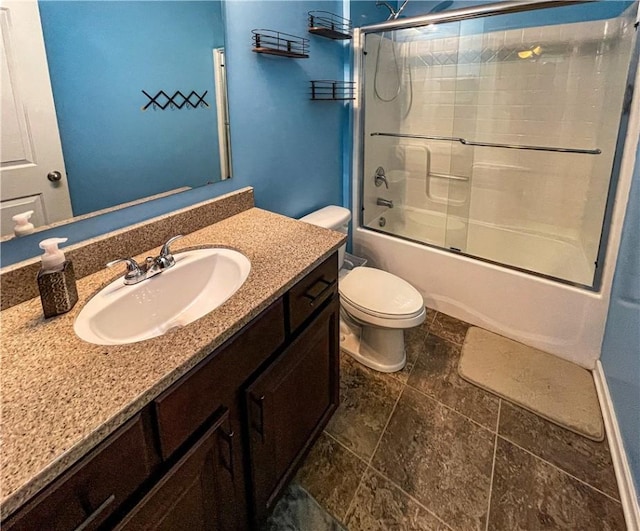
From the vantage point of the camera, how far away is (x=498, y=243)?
8.19 ft

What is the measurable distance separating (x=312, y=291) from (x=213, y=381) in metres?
0.45

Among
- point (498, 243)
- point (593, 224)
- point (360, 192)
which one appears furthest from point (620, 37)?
point (360, 192)

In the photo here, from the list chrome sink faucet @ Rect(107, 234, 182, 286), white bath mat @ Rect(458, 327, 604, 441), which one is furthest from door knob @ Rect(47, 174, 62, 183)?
white bath mat @ Rect(458, 327, 604, 441)

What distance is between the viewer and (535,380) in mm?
1949

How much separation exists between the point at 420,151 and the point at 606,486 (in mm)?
2077

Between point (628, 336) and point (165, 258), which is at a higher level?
point (165, 258)

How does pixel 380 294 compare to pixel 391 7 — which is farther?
pixel 391 7

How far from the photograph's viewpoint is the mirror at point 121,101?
1022 mm

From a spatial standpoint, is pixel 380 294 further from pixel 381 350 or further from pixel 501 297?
pixel 501 297

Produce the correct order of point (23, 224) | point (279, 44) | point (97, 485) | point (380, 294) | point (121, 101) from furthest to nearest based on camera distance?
point (380, 294) < point (279, 44) < point (121, 101) < point (23, 224) < point (97, 485)

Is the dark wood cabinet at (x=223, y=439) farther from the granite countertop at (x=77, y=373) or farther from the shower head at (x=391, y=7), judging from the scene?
the shower head at (x=391, y=7)

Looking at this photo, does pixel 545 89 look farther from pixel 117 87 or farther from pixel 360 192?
pixel 117 87

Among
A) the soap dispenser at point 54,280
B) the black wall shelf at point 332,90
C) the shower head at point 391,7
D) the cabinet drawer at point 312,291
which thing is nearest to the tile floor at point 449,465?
the cabinet drawer at point 312,291

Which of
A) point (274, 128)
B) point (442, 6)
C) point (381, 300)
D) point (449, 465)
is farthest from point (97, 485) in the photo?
point (442, 6)
